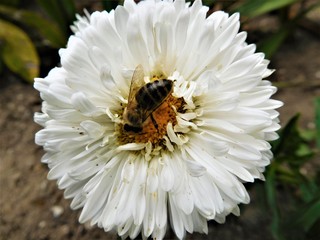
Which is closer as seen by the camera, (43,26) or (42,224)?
(42,224)

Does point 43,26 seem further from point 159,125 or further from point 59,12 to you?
point 159,125

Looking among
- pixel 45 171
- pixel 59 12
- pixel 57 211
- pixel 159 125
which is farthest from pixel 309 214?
pixel 59 12

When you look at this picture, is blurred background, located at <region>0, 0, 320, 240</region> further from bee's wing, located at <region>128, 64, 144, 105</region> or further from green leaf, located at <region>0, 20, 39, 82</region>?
bee's wing, located at <region>128, 64, 144, 105</region>

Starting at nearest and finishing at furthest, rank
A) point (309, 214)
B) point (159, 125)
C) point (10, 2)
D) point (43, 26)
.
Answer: point (159, 125) < point (309, 214) < point (43, 26) < point (10, 2)

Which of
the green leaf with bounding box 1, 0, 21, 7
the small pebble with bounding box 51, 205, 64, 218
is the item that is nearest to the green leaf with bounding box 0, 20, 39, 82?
the green leaf with bounding box 1, 0, 21, 7

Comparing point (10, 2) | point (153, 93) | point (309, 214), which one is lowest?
point (309, 214)

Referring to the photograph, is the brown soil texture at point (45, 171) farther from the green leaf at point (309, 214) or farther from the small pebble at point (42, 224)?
the green leaf at point (309, 214)
